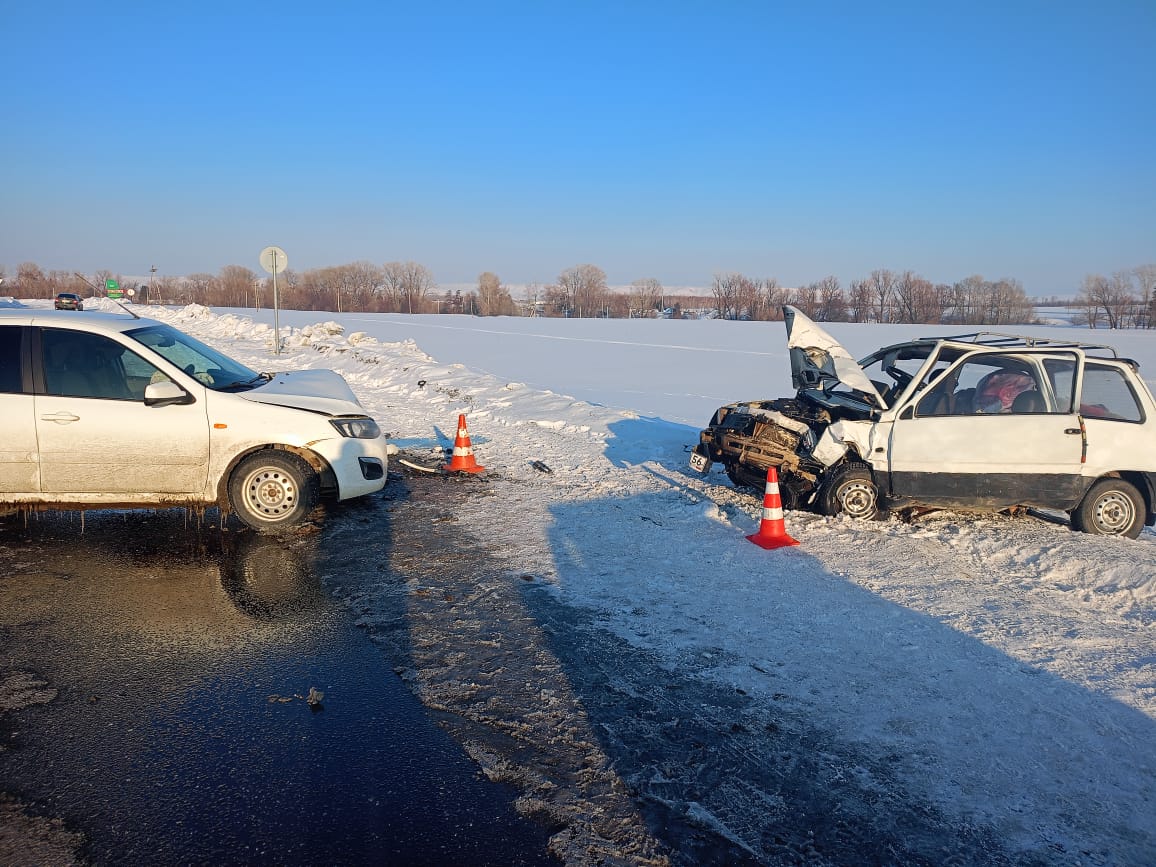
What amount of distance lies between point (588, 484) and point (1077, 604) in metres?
4.82

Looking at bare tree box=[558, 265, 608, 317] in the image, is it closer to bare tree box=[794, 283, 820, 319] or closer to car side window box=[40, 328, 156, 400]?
bare tree box=[794, 283, 820, 319]

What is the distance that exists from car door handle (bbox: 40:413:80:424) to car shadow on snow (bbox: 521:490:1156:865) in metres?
4.07

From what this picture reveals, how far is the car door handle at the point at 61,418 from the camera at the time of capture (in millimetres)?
A: 6336

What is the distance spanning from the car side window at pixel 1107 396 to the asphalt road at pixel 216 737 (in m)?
Answer: 7.08

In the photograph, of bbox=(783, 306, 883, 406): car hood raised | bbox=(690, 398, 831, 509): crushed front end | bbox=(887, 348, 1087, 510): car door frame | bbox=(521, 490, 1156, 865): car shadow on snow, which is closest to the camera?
bbox=(521, 490, 1156, 865): car shadow on snow

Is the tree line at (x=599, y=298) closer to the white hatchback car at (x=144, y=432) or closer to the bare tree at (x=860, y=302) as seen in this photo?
the bare tree at (x=860, y=302)

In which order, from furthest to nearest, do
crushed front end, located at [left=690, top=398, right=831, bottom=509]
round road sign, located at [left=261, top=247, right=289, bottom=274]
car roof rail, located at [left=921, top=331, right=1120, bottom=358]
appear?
round road sign, located at [left=261, top=247, right=289, bottom=274] < crushed front end, located at [left=690, top=398, right=831, bottom=509] < car roof rail, located at [left=921, top=331, right=1120, bottom=358]

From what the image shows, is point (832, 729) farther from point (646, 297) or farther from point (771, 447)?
point (646, 297)

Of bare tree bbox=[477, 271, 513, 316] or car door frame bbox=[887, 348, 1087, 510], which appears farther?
bare tree bbox=[477, 271, 513, 316]

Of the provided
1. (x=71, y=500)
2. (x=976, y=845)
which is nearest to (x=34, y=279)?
(x=71, y=500)

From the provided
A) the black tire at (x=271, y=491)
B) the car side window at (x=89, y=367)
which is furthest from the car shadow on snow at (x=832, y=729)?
the car side window at (x=89, y=367)

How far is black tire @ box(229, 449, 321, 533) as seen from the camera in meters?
6.80

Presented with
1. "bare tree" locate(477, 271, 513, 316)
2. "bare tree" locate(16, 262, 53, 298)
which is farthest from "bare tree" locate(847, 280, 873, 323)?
"bare tree" locate(16, 262, 53, 298)

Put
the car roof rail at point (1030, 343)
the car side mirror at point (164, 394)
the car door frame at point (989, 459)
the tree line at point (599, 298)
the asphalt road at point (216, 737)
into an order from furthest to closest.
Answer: the tree line at point (599, 298) → the car roof rail at point (1030, 343) → the car door frame at point (989, 459) → the car side mirror at point (164, 394) → the asphalt road at point (216, 737)
